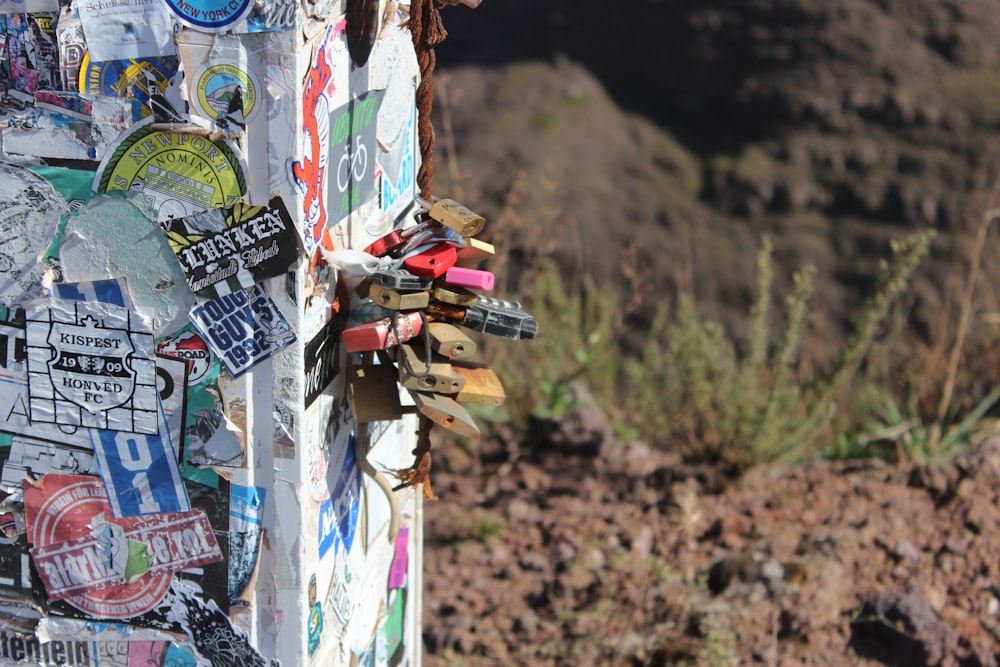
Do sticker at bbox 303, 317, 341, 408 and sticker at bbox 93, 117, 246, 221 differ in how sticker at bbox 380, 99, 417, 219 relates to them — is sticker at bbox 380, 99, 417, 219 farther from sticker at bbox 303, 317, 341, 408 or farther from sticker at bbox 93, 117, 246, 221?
sticker at bbox 93, 117, 246, 221

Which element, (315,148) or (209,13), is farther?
(315,148)

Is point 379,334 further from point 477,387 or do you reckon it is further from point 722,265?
point 722,265

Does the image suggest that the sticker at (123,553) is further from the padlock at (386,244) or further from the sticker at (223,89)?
the sticker at (223,89)

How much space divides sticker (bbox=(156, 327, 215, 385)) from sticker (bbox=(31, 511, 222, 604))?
230mm

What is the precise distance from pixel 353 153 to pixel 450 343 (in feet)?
1.15

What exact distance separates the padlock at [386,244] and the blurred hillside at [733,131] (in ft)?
18.6

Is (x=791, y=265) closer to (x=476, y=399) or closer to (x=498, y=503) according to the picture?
(x=498, y=503)

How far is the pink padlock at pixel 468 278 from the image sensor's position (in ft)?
5.18

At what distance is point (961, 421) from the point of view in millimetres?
3727

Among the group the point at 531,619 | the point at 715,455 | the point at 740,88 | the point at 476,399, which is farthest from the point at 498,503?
the point at 740,88

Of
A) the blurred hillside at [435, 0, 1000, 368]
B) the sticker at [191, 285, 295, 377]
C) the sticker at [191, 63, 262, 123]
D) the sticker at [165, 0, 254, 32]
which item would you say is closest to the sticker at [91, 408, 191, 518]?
the sticker at [191, 285, 295, 377]

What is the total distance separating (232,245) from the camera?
1366 mm

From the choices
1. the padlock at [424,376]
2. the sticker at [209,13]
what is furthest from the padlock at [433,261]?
the sticker at [209,13]

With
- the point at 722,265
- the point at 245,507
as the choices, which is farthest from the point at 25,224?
the point at 722,265
